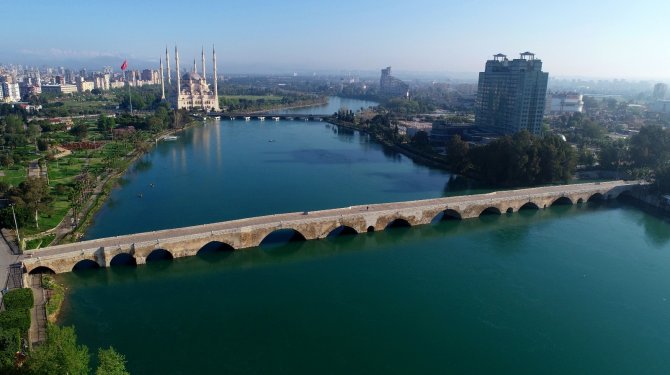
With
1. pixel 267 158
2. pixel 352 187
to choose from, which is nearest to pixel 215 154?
pixel 267 158

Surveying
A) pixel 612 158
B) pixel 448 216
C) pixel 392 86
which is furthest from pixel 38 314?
pixel 392 86

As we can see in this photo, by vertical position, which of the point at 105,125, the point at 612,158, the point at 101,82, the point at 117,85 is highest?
the point at 101,82

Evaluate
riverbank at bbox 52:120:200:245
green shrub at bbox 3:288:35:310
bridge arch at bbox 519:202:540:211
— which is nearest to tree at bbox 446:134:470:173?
bridge arch at bbox 519:202:540:211

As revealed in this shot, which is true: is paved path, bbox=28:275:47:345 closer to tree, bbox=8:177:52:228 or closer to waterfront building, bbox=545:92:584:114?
tree, bbox=8:177:52:228

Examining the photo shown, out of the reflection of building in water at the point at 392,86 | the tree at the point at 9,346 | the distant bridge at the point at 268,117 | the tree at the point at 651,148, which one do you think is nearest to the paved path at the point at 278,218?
the tree at the point at 9,346

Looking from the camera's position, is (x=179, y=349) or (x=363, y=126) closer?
(x=179, y=349)

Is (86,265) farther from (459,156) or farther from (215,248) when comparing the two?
(459,156)

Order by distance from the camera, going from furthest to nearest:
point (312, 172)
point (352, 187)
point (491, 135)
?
point (491, 135), point (312, 172), point (352, 187)

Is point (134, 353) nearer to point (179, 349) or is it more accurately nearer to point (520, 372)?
point (179, 349)
